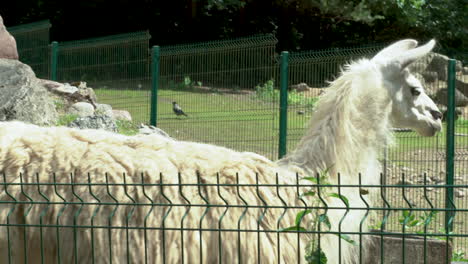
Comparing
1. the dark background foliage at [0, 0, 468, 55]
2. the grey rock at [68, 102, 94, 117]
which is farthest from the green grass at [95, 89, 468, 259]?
the dark background foliage at [0, 0, 468, 55]

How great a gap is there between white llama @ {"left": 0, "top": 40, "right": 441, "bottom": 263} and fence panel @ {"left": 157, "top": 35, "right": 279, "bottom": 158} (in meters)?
5.82

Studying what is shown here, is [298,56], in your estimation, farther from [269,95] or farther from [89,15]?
[89,15]

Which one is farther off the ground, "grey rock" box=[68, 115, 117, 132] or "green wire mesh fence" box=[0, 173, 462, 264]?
"grey rock" box=[68, 115, 117, 132]

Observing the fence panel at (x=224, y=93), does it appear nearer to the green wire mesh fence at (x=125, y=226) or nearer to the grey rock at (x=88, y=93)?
the grey rock at (x=88, y=93)

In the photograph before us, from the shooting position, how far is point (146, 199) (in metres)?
4.04

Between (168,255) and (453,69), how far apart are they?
520 centimetres

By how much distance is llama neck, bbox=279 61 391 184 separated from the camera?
463cm

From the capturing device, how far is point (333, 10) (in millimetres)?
21703

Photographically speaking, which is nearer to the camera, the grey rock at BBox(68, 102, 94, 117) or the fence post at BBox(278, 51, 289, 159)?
the fence post at BBox(278, 51, 289, 159)

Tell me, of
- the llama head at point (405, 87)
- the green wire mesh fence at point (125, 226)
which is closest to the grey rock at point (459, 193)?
the llama head at point (405, 87)

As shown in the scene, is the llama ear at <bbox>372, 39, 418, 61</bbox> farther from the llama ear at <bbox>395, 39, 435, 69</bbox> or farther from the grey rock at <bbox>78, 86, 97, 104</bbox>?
the grey rock at <bbox>78, 86, 97, 104</bbox>

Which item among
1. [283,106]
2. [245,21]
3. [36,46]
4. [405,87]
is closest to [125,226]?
[405,87]

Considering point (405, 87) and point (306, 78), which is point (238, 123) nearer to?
point (306, 78)

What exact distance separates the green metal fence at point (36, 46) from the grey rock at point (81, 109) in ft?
7.30
